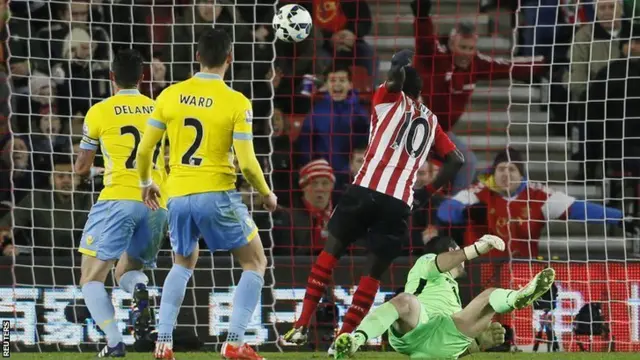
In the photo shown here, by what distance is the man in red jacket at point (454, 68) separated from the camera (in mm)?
14531

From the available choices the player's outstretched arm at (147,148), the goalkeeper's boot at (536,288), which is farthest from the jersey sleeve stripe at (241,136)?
the goalkeeper's boot at (536,288)

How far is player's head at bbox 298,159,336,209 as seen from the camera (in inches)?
539

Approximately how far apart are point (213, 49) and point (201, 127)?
510mm

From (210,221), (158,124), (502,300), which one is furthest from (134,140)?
(502,300)

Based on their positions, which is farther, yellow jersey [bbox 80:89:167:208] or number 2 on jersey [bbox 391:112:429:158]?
number 2 on jersey [bbox 391:112:429:158]

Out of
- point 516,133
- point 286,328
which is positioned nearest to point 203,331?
point 286,328

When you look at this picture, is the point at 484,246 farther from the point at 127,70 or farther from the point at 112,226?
the point at 127,70

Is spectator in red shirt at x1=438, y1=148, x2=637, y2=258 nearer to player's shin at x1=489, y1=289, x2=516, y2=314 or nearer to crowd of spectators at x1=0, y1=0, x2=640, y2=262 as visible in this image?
crowd of spectators at x1=0, y1=0, x2=640, y2=262

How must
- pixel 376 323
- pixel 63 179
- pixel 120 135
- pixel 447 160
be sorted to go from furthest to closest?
pixel 63 179, pixel 447 160, pixel 120 135, pixel 376 323

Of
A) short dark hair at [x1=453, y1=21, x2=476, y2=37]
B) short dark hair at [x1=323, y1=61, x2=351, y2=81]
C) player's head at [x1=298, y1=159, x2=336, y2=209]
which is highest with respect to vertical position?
short dark hair at [x1=453, y1=21, x2=476, y2=37]

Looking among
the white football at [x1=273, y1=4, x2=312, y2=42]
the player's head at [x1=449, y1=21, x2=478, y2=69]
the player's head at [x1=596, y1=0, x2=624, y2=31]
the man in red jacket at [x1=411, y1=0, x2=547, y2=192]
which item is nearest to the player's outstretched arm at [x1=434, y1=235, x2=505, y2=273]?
the white football at [x1=273, y1=4, x2=312, y2=42]

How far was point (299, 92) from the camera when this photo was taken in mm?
14680

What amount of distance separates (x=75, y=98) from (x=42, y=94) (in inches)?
28.2

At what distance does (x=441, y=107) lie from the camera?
14.7 m
